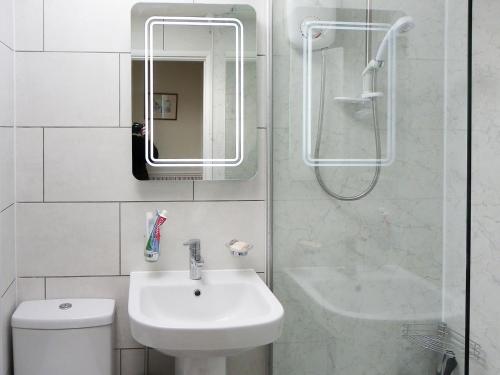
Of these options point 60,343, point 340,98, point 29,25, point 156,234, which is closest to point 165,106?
point 156,234

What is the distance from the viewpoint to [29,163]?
73.6 inches

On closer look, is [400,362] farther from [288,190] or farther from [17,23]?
[17,23]

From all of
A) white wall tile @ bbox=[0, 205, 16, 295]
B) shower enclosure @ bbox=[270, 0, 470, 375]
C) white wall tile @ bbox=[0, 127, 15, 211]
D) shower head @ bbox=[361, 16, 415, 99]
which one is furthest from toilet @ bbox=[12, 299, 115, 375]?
shower head @ bbox=[361, 16, 415, 99]

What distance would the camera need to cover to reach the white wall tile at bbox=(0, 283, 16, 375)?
5.49 feet

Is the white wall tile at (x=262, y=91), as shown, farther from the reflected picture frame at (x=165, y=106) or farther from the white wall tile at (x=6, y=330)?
the white wall tile at (x=6, y=330)

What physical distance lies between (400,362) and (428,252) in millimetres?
255

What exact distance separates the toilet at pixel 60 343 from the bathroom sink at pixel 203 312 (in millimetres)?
202

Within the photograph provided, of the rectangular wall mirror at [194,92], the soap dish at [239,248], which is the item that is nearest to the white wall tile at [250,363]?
the soap dish at [239,248]

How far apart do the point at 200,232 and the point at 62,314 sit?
0.59m

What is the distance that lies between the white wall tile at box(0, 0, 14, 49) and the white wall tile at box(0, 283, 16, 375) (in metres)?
0.91

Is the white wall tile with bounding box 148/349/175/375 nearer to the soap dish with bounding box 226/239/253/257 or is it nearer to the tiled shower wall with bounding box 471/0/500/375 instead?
the soap dish with bounding box 226/239/253/257

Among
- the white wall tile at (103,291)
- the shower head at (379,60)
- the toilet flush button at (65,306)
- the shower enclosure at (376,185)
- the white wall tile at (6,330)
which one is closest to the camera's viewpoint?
the shower enclosure at (376,185)

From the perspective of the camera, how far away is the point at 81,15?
1871mm

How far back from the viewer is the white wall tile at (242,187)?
6.41ft
